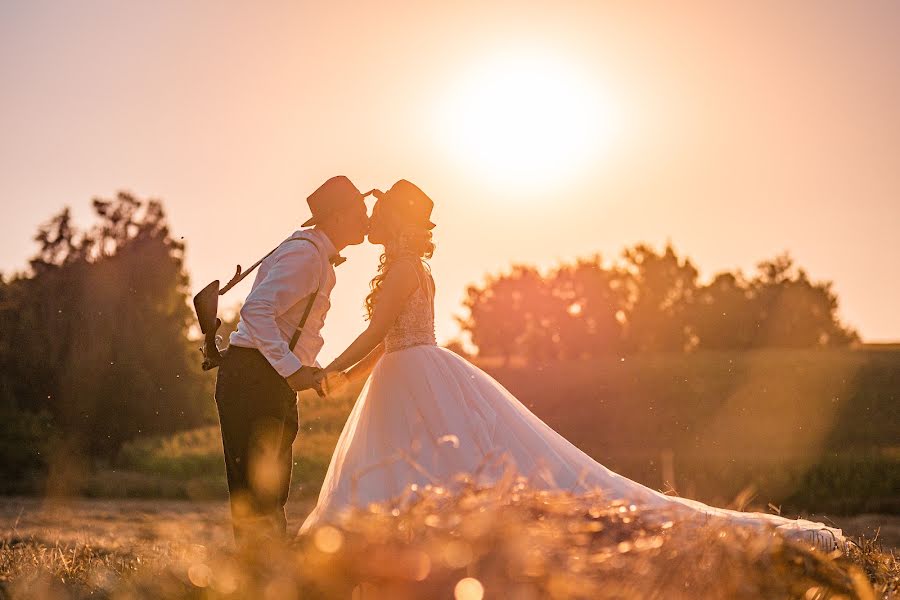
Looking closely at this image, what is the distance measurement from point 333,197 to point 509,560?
439 centimetres

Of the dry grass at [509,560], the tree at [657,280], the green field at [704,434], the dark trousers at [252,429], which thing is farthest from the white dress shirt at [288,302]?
the tree at [657,280]

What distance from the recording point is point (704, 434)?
2195 centimetres

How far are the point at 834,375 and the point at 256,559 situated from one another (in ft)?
100

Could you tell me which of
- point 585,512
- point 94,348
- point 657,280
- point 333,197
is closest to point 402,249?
point 333,197

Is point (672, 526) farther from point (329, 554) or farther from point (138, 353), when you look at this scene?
point (138, 353)

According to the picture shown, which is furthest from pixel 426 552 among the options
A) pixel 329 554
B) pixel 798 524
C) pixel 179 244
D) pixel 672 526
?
pixel 179 244

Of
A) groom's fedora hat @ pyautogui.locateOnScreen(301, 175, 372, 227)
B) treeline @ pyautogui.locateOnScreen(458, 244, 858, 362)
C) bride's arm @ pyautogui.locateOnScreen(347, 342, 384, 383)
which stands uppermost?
treeline @ pyautogui.locateOnScreen(458, 244, 858, 362)

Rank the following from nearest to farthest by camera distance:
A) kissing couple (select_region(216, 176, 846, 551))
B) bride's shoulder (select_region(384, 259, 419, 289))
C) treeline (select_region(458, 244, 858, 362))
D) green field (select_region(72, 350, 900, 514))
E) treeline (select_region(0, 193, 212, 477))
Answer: kissing couple (select_region(216, 176, 846, 551))
bride's shoulder (select_region(384, 259, 419, 289))
green field (select_region(72, 350, 900, 514))
treeline (select_region(0, 193, 212, 477))
treeline (select_region(458, 244, 858, 362))

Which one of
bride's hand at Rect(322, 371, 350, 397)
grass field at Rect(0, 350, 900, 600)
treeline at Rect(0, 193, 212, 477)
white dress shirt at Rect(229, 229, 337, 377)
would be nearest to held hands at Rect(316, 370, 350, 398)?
bride's hand at Rect(322, 371, 350, 397)

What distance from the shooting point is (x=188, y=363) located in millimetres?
29438

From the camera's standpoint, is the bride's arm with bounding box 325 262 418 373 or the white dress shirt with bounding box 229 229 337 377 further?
the bride's arm with bounding box 325 262 418 373

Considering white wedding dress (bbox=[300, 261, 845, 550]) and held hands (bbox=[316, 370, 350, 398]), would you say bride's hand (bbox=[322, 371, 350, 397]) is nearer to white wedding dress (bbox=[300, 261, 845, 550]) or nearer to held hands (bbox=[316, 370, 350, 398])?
held hands (bbox=[316, 370, 350, 398])

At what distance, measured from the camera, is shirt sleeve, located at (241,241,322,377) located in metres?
6.65

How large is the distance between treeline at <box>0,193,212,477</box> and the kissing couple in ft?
64.1
